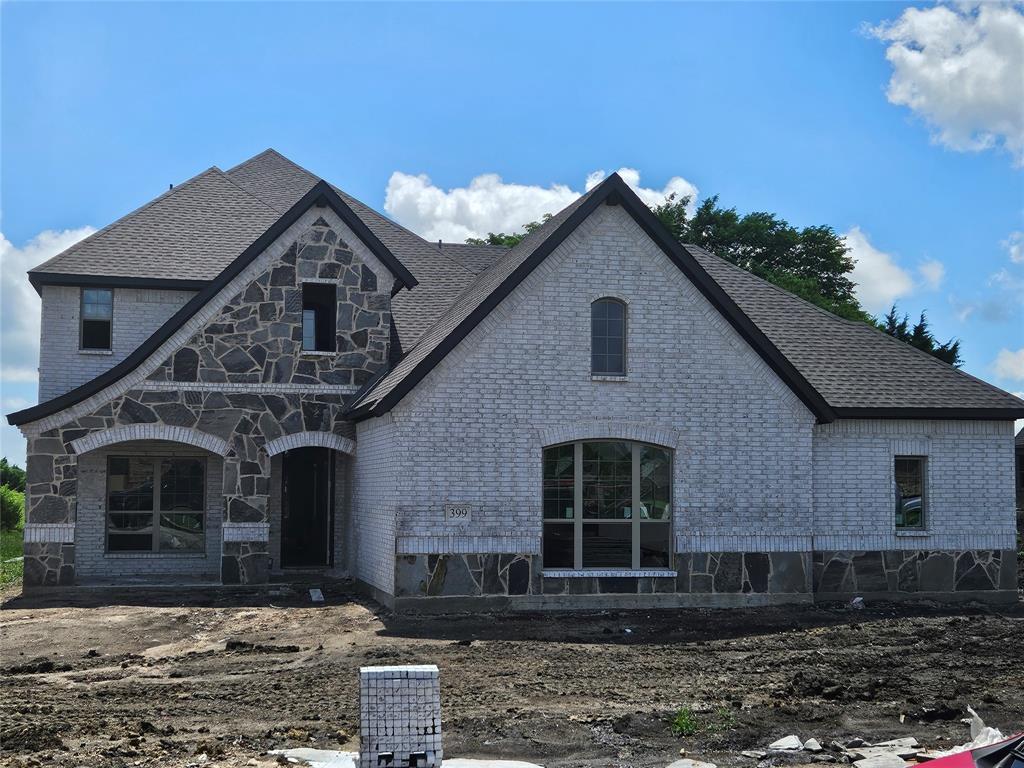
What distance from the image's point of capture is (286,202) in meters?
25.7

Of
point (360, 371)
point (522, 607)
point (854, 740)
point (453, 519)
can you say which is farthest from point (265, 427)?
point (854, 740)

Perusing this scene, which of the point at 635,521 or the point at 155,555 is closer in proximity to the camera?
the point at 635,521

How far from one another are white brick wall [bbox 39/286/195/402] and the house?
5 cm

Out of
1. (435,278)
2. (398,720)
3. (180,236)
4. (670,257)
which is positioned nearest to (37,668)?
(398,720)

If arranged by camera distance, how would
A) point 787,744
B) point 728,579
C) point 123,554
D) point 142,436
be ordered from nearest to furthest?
point 787,744 < point 728,579 < point 142,436 < point 123,554

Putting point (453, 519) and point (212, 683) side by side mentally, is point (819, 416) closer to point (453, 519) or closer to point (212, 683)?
point (453, 519)

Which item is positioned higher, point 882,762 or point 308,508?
point 308,508

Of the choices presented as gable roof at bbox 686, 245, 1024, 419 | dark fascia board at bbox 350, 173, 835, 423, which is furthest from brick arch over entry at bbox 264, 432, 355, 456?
gable roof at bbox 686, 245, 1024, 419

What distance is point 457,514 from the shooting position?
17391 mm

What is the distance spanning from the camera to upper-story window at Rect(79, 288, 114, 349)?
871 inches

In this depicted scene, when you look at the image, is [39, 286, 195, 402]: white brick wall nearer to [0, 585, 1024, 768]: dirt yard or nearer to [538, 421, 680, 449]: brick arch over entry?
[0, 585, 1024, 768]: dirt yard

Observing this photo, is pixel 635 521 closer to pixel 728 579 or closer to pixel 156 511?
pixel 728 579

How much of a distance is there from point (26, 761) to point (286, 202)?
18.6 meters

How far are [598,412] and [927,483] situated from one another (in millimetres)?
6712
